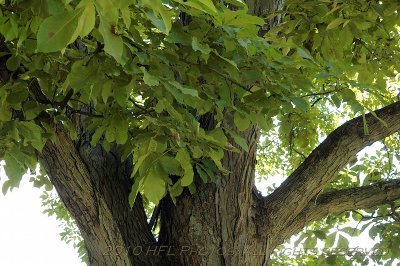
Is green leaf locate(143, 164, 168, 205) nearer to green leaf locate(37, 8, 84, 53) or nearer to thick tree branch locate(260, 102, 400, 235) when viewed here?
green leaf locate(37, 8, 84, 53)

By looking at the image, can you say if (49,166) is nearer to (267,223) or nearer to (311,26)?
(267,223)

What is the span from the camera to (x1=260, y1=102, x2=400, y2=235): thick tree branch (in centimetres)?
277

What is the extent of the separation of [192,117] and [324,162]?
1.06 metres

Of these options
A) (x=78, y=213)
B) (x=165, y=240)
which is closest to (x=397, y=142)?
(x=165, y=240)

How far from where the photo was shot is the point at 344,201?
3.00 m

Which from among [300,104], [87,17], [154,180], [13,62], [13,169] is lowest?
[87,17]

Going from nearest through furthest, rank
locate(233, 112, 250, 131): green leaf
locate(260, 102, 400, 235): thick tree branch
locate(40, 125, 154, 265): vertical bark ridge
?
locate(233, 112, 250, 131): green leaf, locate(40, 125, 154, 265): vertical bark ridge, locate(260, 102, 400, 235): thick tree branch

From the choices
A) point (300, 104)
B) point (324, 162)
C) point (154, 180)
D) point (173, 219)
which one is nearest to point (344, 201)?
point (324, 162)

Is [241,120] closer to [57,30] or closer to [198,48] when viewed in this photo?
[198,48]

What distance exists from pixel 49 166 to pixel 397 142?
11.6 ft

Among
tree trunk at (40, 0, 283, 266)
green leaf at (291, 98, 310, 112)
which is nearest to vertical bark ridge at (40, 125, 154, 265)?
tree trunk at (40, 0, 283, 266)

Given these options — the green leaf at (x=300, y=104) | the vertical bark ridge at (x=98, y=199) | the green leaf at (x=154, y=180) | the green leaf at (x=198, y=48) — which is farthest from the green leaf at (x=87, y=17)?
the vertical bark ridge at (x=98, y=199)

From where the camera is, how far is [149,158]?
1776mm

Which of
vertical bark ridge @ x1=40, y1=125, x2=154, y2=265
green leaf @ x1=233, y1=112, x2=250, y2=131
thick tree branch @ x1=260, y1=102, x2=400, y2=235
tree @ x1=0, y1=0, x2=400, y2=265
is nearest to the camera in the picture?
tree @ x1=0, y1=0, x2=400, y2=265
